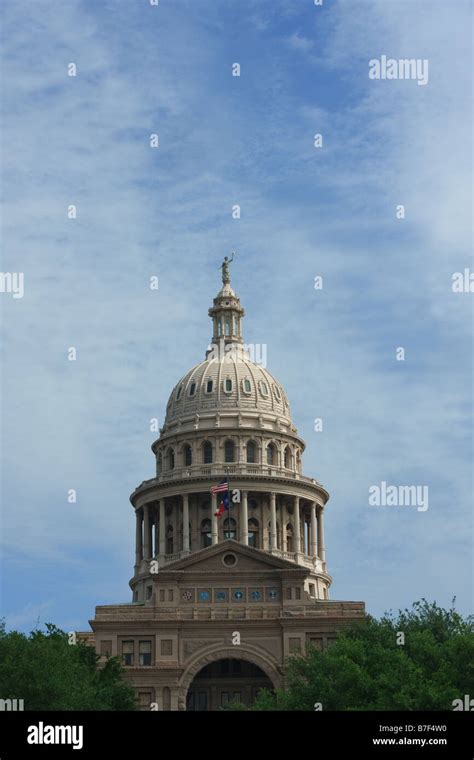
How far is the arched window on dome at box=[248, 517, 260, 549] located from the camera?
140m

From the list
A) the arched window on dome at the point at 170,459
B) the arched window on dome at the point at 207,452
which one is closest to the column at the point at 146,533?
the arched window on dome at the point at 170,459

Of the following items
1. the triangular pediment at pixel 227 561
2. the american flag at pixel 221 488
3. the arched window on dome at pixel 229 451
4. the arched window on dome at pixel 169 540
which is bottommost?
the triangular pediment at pixel 227 561

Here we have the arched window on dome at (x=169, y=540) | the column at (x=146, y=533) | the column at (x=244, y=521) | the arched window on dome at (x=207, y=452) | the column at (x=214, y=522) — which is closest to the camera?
the column at (x=214, y=522)

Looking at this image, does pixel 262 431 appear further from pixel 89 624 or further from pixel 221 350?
pixel 89 624

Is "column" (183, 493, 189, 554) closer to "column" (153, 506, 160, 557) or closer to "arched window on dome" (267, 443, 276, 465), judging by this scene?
"column" (153, 506, 160, 557)

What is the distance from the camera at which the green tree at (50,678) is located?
7762 cm

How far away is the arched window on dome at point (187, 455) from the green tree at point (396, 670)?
2024 inches

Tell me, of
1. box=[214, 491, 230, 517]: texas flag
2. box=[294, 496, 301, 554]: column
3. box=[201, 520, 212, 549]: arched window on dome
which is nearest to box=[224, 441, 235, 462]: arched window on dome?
box=[201, 520, 212, 549]: arched window on dome

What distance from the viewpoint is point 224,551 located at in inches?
4702

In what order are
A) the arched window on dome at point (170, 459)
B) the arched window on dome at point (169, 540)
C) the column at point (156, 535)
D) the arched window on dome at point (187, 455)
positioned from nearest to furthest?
the arched window on dome at point (169, 540), the column at point (156, 535), the arched window on dome at point (187, 455), the arched window on dome at point (170, 459)

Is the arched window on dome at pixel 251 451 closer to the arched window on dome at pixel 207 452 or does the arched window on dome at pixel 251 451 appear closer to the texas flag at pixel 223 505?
the arched window on dome at pixel 207 452

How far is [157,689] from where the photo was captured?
369ft

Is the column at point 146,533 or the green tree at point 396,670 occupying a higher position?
the column at point 146,533

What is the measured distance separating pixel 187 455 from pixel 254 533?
11.8 meters
